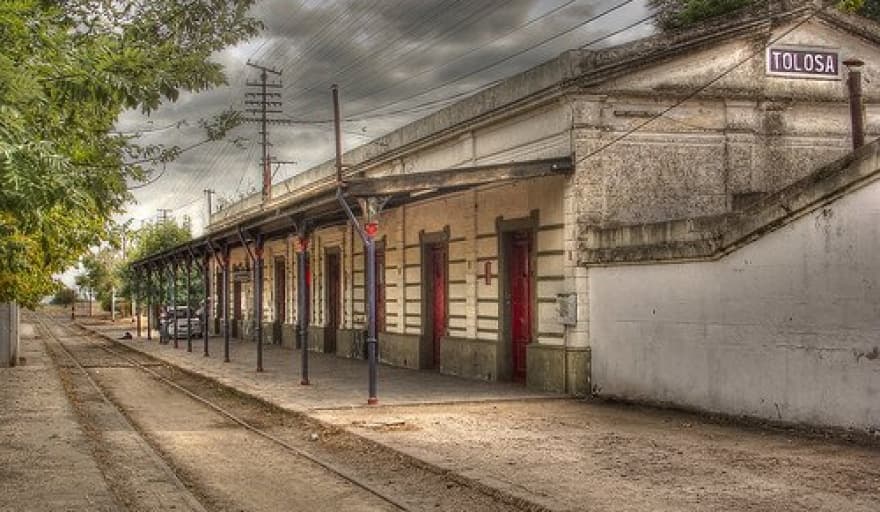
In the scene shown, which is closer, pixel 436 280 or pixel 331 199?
pixel 331 199

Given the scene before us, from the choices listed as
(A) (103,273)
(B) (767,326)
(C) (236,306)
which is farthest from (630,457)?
(A) (103,273)

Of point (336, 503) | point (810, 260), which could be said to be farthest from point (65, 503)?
point (810, 260)

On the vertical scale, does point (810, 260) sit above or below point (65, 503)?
above

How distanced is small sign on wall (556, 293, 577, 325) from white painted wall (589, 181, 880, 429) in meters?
0.50

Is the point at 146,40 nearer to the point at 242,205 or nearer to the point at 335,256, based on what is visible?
the point at 335,256

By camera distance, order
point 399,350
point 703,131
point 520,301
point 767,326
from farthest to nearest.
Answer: point 399,350, point 520,301, point 703,131, point 767,326

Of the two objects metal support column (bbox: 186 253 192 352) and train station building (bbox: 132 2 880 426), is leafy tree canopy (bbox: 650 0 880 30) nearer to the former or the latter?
train station building (bbox: 132 2 880 426)

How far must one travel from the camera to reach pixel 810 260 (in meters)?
12.1

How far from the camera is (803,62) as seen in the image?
17453mm

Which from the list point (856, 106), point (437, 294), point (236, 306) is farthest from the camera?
point (236, 306)

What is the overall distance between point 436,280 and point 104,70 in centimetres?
1590

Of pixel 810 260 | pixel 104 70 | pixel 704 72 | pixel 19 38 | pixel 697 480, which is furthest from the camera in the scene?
pixel 704 72

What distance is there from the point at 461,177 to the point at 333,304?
570 inches

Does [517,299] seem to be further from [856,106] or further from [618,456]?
[618,456]
